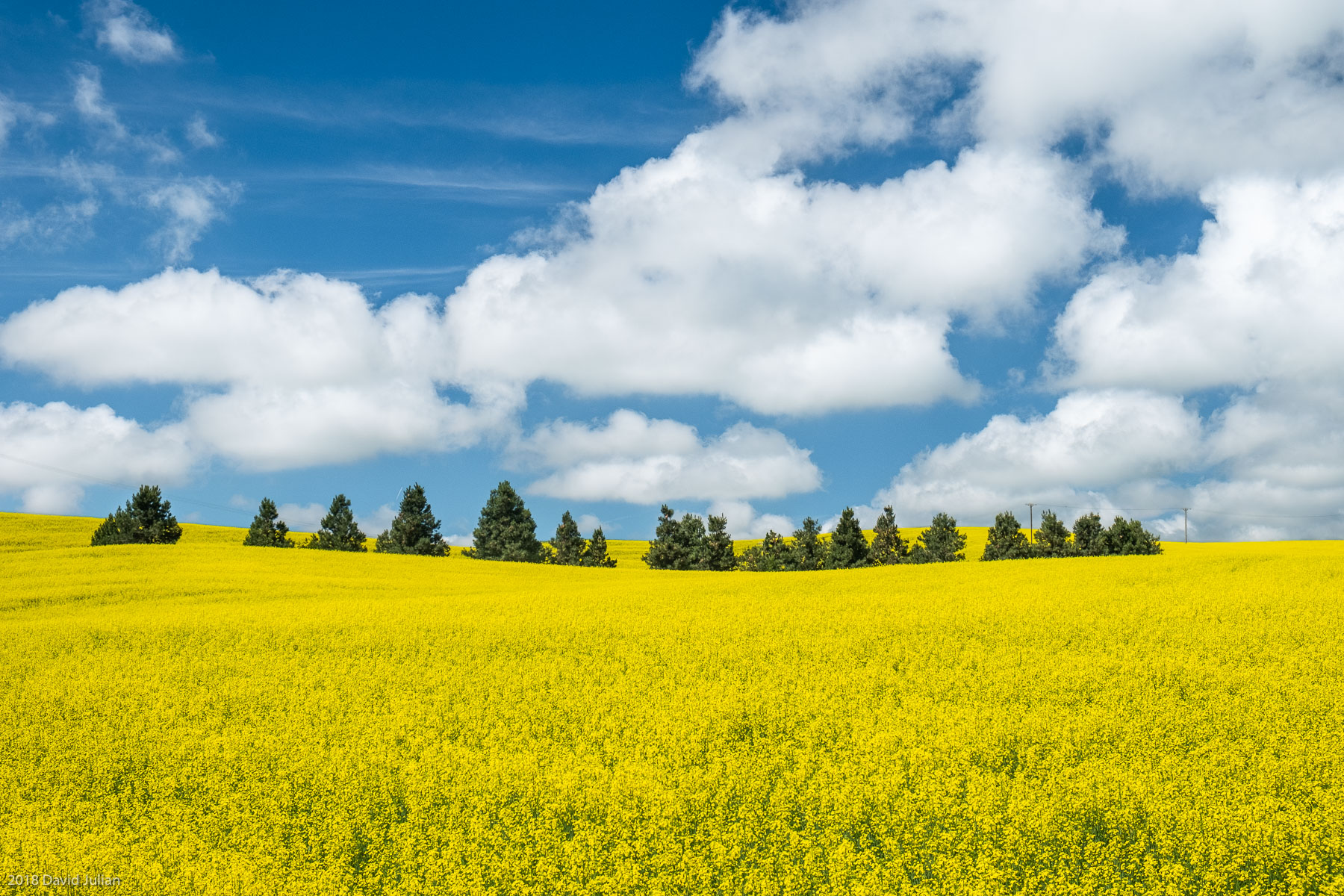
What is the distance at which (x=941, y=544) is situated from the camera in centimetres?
8056

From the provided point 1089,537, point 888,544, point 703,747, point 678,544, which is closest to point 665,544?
point 678,544

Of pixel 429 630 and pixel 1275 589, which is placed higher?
pixel 1275 589

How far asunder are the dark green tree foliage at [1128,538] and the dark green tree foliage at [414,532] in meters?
62.9

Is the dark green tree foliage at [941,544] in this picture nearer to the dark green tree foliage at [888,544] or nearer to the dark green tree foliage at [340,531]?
the dark green tree foliage at [888,544]

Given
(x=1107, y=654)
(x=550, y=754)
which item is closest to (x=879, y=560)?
(x=1107, y=654)

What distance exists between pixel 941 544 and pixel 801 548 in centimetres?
1414

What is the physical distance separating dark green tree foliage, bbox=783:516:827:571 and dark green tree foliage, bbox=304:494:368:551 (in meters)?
40.9

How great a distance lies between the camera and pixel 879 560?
77.3 meters

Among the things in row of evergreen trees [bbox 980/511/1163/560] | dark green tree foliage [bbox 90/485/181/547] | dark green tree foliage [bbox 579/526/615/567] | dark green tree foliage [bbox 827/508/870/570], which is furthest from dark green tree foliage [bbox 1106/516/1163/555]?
dark green tree foliage [bbox 90/485/181/547]

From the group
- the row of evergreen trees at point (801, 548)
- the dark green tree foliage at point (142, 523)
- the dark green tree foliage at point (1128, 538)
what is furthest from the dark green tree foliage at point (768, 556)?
the dark green tree foliage at point (142, 523)

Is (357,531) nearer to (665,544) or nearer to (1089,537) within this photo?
(665,544)

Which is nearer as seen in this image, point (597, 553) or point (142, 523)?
point (142, 523)

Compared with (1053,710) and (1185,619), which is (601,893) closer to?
(1053,710)

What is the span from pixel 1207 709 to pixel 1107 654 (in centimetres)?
293
